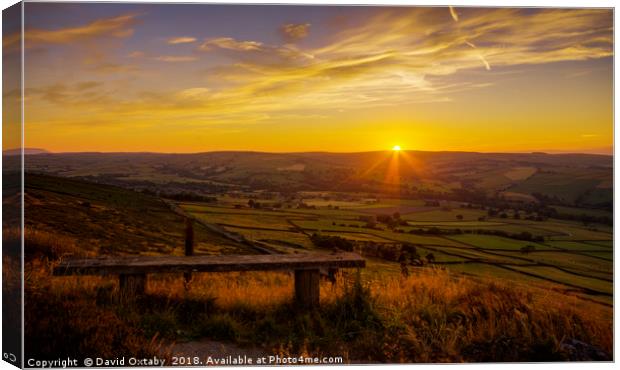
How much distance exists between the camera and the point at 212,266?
25.5 feet

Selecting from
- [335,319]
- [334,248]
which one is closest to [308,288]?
[335,319]

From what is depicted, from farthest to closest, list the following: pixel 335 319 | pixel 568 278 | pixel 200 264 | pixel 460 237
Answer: pixel 460 237 < pixel 568 278 < pixel 335 319 < pixel 200 264

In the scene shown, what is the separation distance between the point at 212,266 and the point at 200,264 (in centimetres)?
15

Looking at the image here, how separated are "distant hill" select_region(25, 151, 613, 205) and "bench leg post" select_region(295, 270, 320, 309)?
1.92m

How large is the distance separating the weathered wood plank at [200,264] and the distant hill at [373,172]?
5.43 feet

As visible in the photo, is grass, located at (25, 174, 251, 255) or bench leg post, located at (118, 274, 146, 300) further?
grass, located at (25, 174, 251, 255)

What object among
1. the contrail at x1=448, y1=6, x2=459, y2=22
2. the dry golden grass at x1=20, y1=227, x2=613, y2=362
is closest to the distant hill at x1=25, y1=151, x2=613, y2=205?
the dry golden grass at x1=20, y1=227, x2=613, y2=362

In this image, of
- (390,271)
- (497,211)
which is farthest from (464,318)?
(497,211)

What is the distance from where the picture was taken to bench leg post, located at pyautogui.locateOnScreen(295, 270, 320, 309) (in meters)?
8.15

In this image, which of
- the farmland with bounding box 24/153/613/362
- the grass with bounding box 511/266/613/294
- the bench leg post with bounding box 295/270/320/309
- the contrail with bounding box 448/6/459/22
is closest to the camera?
the farmland with bounding box 24/153/613/362

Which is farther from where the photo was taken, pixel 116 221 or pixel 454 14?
pixel 116 221

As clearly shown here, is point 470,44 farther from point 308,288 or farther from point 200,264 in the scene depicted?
point 200,264

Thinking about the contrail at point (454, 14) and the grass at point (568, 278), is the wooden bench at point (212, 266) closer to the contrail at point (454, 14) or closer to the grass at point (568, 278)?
the grass at point (568, 278)

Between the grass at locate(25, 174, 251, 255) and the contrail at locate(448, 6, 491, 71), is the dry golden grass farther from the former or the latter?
the contrail at locate(448, 6, 491, 71)
